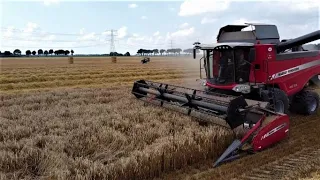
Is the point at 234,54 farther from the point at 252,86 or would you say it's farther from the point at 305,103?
the point at 305,103

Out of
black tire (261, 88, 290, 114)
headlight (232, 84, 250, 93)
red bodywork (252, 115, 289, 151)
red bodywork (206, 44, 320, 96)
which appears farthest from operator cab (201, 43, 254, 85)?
red bodywork (252, 115, 289, 151)

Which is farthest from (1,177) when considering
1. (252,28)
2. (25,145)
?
(252,28)

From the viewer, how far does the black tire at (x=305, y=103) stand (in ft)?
25.4

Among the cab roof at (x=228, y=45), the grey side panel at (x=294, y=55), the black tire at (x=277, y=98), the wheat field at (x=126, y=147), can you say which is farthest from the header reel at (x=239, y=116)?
the grey side panel at (x=294, y=55)

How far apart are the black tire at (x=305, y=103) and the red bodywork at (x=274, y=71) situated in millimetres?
308

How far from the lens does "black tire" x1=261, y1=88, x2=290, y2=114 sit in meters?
6.64

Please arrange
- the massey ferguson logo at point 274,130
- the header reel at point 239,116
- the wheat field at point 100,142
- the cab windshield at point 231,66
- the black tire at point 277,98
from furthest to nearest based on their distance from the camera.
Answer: the cab windshield at point 231,66 < the black tire at point 277,98 < the massey ferguson logo at point 274,130 < the header reel at point 239,116 < the wheat field at point 100,142

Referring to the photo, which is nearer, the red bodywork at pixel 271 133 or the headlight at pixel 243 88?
the red bodywork at pixel 271 133

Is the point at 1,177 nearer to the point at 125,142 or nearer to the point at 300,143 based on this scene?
the point at 125,142

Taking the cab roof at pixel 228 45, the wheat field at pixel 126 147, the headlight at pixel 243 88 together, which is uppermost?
the cab roof at pixel 228 45

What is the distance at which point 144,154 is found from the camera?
13.6ft

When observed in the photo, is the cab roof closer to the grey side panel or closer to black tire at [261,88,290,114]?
the grey side panel

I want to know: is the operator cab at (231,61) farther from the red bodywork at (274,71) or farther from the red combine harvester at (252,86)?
the red bodywork at (274,71)

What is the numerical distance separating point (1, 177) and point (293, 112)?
22.9 ft
